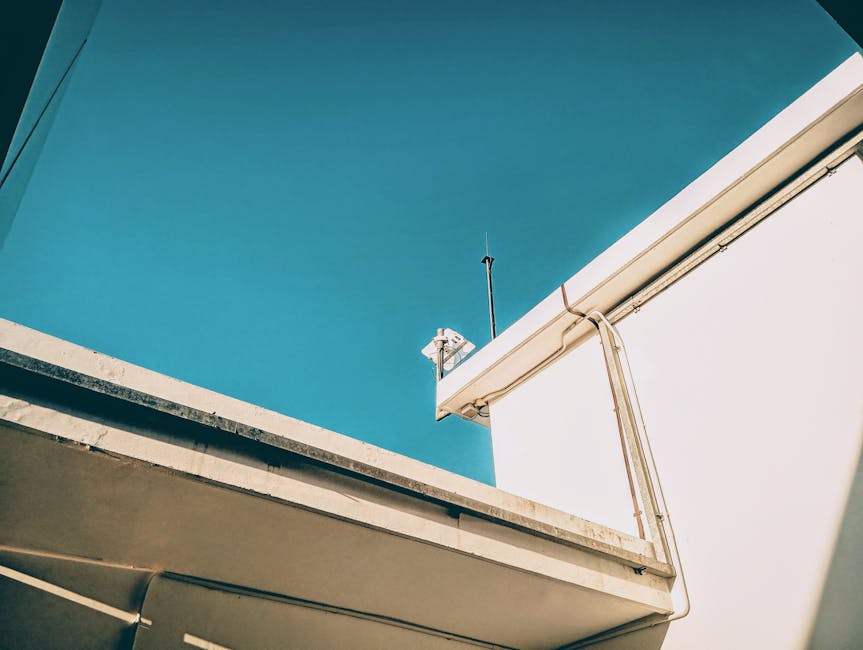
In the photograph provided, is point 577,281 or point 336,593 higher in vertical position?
point 577,281

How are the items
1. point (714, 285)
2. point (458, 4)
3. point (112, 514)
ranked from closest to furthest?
point (112, 514) < point (714, 285) < point (458, 4)

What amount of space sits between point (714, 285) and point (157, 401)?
335cm

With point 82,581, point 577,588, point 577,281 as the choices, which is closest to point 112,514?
point 82,581

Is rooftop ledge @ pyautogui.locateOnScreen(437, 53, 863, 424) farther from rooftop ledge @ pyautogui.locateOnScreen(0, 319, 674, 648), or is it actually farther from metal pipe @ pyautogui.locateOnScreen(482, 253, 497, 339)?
rooftop ledge @ pyautogui.locateOnScreen(0, 319, 674, 648)

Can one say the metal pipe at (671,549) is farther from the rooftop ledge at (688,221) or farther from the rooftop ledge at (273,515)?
the rooftop ledge at (688,221)

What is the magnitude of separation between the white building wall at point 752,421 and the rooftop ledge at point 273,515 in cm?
40

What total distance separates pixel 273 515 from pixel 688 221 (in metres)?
3.13

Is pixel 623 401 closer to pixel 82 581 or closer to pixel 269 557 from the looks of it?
pixel 269 557

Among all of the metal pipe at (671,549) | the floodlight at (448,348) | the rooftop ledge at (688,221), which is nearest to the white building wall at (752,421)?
the metal pipe at (671,549)

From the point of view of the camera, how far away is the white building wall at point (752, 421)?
2793mm

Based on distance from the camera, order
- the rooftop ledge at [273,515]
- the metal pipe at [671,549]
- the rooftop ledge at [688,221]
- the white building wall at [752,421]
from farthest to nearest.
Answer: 1. the rooftop ledge at [688,221]
2. the metal pipe at [671,549]
3. the white building wall at [752,421]
4. the rooftop ledge at [273,515]

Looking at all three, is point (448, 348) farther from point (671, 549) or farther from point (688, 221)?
point (671, 549)

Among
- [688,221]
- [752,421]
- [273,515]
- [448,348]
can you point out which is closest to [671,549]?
[752,421]

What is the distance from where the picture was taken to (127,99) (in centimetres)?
562
